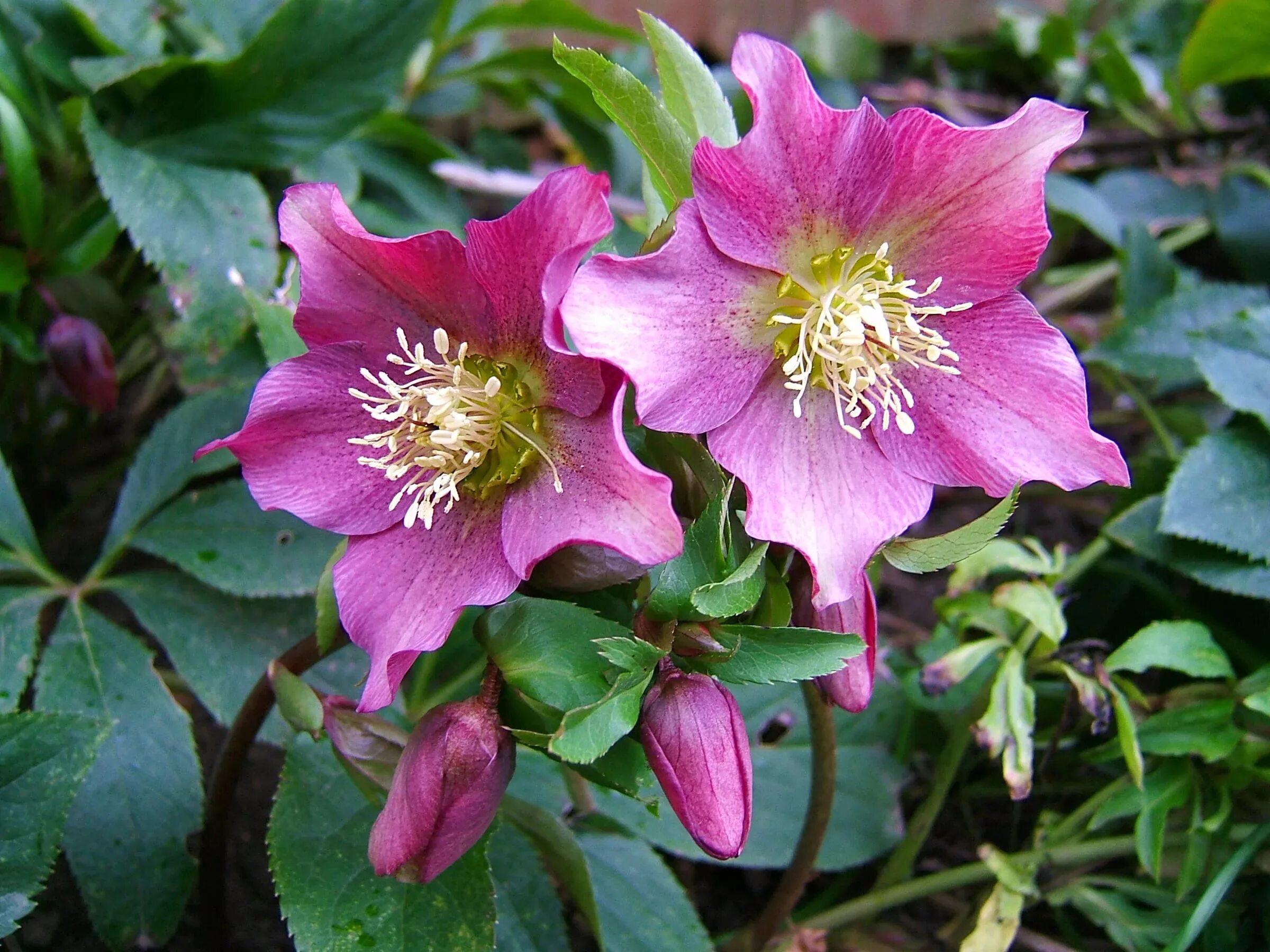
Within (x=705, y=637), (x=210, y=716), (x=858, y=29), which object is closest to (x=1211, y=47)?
(x=858, y=29)

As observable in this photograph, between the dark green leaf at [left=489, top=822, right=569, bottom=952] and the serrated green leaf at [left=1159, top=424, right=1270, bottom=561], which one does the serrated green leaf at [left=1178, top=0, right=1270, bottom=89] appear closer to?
the serrated green leaf at [left=1159, top=424, right=1270, bottom=561]

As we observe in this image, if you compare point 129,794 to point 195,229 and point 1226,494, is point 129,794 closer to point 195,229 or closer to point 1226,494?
point 195,229

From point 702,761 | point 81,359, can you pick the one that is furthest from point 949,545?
point 81,359

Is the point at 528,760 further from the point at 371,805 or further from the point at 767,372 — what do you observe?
the point at 767,372

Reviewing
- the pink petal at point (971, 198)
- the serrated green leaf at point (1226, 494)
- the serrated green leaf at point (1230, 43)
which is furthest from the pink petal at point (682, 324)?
the serrated green leaf at point (1230, 43)

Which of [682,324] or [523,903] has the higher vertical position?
[682,324]

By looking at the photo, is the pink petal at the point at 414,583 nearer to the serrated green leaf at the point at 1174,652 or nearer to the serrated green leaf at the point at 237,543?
the serrated green leaf at the point at 237,543
